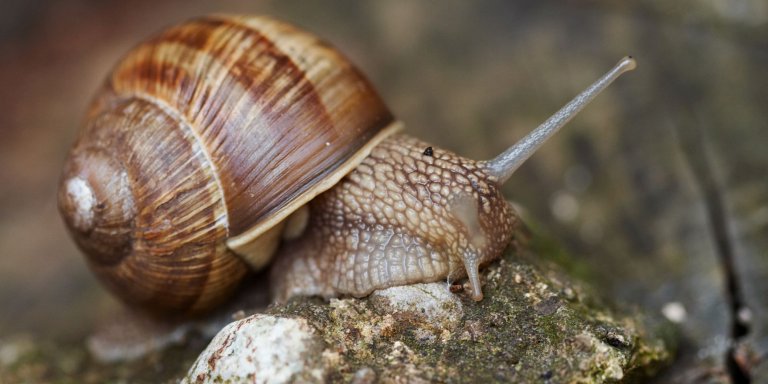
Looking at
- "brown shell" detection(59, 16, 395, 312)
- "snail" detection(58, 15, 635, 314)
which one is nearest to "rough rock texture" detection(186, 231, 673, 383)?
"snail" detection(58, 15, 635, 314)

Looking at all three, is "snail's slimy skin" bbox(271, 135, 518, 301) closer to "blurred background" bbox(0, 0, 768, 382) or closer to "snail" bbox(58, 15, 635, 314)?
"snail" bbox(58, 15, 635, 314)

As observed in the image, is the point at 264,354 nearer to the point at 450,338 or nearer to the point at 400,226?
the point at 450,338

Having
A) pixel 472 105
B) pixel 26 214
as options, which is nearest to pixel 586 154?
pixel 472 105

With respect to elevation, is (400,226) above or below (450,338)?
above

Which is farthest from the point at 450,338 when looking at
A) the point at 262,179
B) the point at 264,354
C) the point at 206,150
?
the point at 206,150

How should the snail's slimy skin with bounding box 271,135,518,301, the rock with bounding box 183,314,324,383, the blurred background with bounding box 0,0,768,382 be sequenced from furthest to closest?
the blurred background with bounding box 0,0,768,382 < the snail's slimy skin with bounding box 271,135,518,301 < the rock with bounding box 183,314,324,383

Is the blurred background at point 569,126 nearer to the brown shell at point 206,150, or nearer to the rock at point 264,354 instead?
the brown shell at point 206,150

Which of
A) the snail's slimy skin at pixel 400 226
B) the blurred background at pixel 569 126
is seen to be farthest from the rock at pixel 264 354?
the blurred background at pixel 569 126
